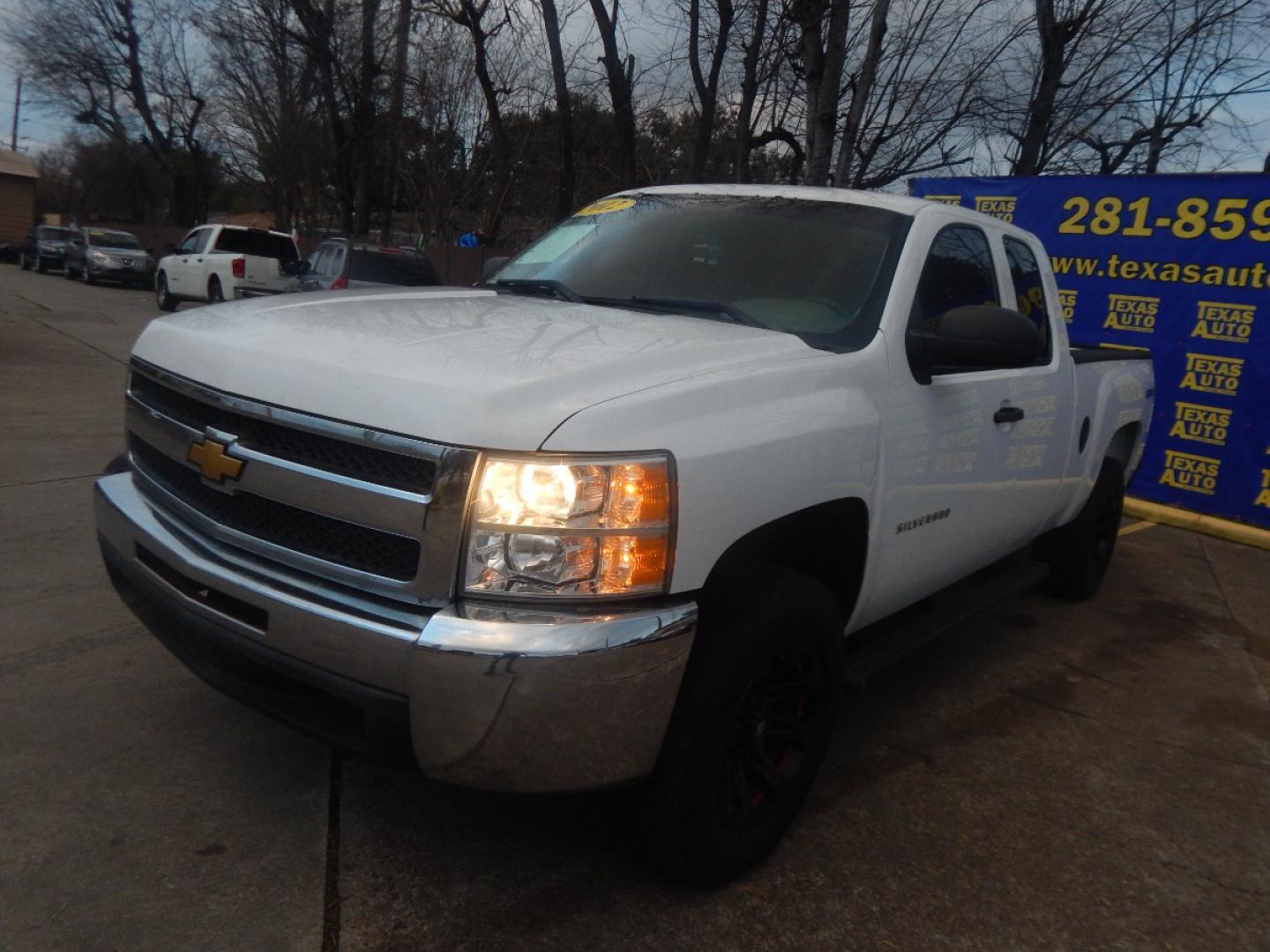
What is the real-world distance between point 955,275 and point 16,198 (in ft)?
196

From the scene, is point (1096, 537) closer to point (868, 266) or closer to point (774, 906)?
point (868, 266)

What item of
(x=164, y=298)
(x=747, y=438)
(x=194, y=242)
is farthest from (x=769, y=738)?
(x=164, y=298)

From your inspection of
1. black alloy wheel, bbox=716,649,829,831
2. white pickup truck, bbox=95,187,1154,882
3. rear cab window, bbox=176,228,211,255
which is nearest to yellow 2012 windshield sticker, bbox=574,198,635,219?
white pickup truck, bbox=95,187,1154,882

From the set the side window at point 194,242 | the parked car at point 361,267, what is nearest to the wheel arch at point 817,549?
the parked car at point 361,267

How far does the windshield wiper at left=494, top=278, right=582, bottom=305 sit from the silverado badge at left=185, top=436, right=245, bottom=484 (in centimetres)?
131

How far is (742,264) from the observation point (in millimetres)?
3477

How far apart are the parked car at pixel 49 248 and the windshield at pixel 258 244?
1592 cm

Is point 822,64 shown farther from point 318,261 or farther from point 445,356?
point 445,356

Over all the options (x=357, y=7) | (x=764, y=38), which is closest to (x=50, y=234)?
(x=357, y=7)

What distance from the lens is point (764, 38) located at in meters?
13.0

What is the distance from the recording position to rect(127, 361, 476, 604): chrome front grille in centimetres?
212

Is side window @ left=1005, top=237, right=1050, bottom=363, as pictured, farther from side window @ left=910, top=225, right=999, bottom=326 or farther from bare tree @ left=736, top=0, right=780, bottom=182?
bare tree @ left=736, top=0, right=780, bottom=182

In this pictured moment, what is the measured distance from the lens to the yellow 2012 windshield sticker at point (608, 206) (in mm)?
4121

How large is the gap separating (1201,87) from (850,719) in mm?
15670
